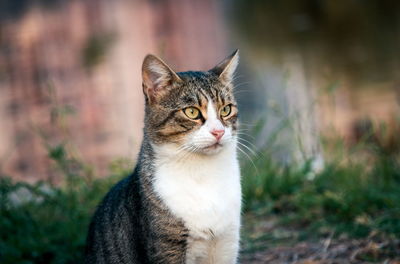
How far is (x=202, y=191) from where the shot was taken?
2449 millimetres

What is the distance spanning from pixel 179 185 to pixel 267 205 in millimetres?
1539

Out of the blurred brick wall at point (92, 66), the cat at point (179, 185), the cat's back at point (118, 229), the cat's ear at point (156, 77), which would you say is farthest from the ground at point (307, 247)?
the blurred brick wall at point (92, 66)

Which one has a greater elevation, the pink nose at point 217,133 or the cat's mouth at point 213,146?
the pink nose at point 217,133

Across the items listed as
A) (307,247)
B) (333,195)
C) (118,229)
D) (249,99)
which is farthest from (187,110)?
(249,99)

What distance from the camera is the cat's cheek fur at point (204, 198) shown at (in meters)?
2.39

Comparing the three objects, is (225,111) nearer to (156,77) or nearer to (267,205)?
(156,77)

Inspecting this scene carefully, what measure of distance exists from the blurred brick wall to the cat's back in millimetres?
4066

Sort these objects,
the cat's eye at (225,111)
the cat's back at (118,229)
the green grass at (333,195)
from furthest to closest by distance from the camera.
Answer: the green grass at (333,195) → the cat's eye at (225,111) → the cat's back at (118,229)

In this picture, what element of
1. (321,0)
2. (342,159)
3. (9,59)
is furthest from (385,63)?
(9,59)

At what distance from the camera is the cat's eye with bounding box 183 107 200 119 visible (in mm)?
2570

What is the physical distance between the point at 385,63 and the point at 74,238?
28.8 feet

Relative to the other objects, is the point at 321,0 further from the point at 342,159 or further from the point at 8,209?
the point at 8,209

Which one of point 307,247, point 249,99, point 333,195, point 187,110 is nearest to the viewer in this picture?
point 187,110

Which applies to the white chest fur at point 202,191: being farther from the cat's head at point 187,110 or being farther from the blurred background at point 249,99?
the blurred background at point 249,99
